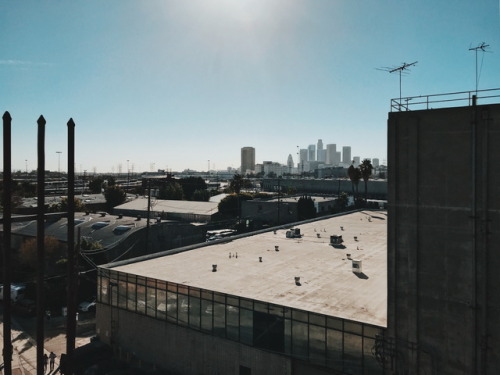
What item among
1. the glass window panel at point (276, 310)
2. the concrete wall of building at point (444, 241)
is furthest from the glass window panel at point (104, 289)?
the concrete wall of building at point (444, 241)

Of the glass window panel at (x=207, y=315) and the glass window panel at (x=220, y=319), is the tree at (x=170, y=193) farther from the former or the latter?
the glass window panel at (x=220, y=319)

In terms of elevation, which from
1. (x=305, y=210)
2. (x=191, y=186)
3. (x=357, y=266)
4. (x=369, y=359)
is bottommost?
(x=369, y=359)

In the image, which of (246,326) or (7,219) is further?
(246,326)

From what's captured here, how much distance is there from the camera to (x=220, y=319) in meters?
24.5

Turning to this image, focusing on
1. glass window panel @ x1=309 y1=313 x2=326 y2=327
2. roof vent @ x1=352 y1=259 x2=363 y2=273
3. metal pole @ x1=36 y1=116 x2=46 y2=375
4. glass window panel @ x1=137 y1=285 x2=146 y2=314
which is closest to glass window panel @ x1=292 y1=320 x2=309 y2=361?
glass window panel @ x1=309 y1=313 x2=326 y2=327

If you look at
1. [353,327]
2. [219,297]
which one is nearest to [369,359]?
[353,327]

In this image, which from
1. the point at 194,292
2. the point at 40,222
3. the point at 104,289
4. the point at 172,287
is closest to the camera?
the point at 40,222

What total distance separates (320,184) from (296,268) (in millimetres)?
127141

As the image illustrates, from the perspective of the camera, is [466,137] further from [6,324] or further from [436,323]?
[6,324]

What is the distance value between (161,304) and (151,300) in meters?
1.00

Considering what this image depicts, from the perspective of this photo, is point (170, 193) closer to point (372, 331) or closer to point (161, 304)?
point (161, 304)

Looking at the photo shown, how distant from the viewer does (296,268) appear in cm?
3162

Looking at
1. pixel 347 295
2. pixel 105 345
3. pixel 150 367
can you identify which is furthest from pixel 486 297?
pixel 105 345

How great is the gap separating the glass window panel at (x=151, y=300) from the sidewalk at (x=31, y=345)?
8587 millimetres
